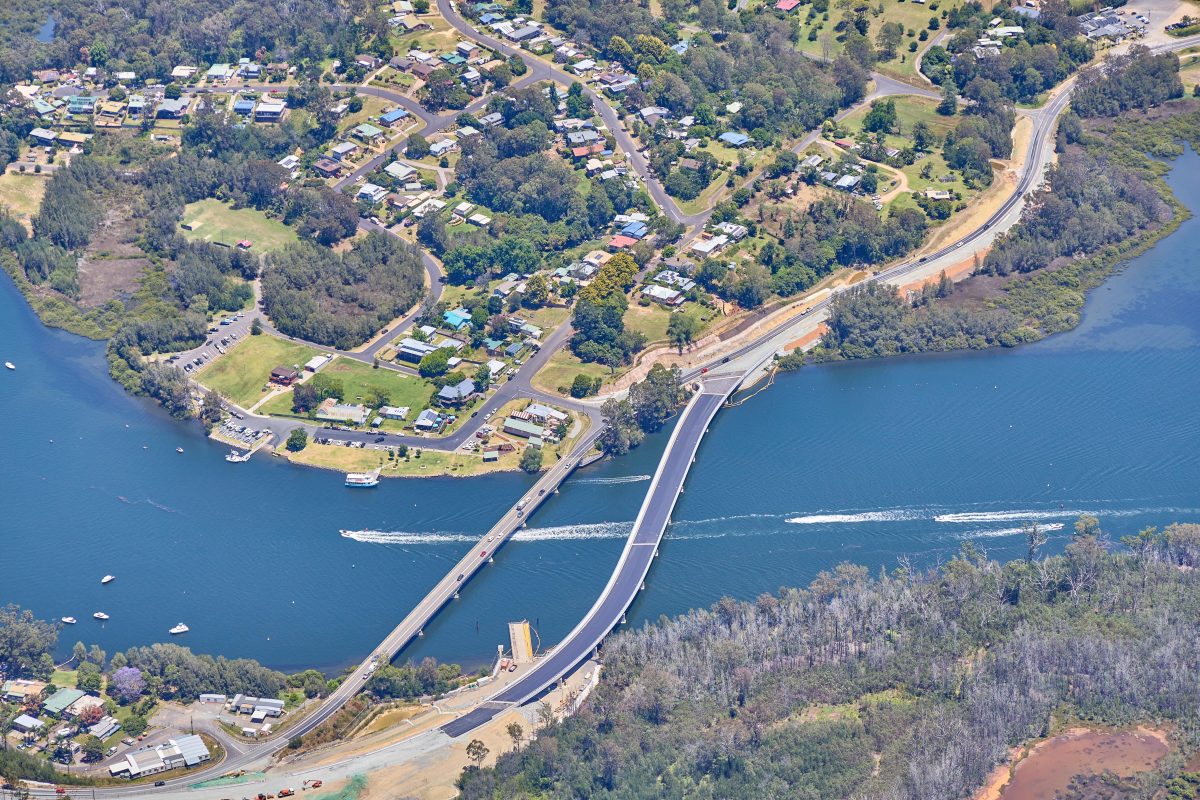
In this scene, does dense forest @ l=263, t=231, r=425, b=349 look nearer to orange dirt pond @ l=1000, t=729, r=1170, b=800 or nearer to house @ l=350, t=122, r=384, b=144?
house @ l=350, t=122, r=384, b=144

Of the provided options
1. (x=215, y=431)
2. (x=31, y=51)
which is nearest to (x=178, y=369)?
(x=215, y=431)

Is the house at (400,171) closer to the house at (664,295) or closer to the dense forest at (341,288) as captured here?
the dense forest at (341,288)

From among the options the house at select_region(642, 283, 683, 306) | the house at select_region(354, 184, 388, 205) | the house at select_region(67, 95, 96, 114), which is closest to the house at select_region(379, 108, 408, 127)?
the house at select_region(354, 184, 388, 205)

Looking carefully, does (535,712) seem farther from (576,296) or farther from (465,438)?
(576,296)

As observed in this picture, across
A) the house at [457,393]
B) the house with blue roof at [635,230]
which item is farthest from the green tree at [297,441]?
the house with blue roof at [635,230]

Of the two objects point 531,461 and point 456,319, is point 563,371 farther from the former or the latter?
point 531,461

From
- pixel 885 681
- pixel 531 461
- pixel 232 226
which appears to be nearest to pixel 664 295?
pixel 531 461
